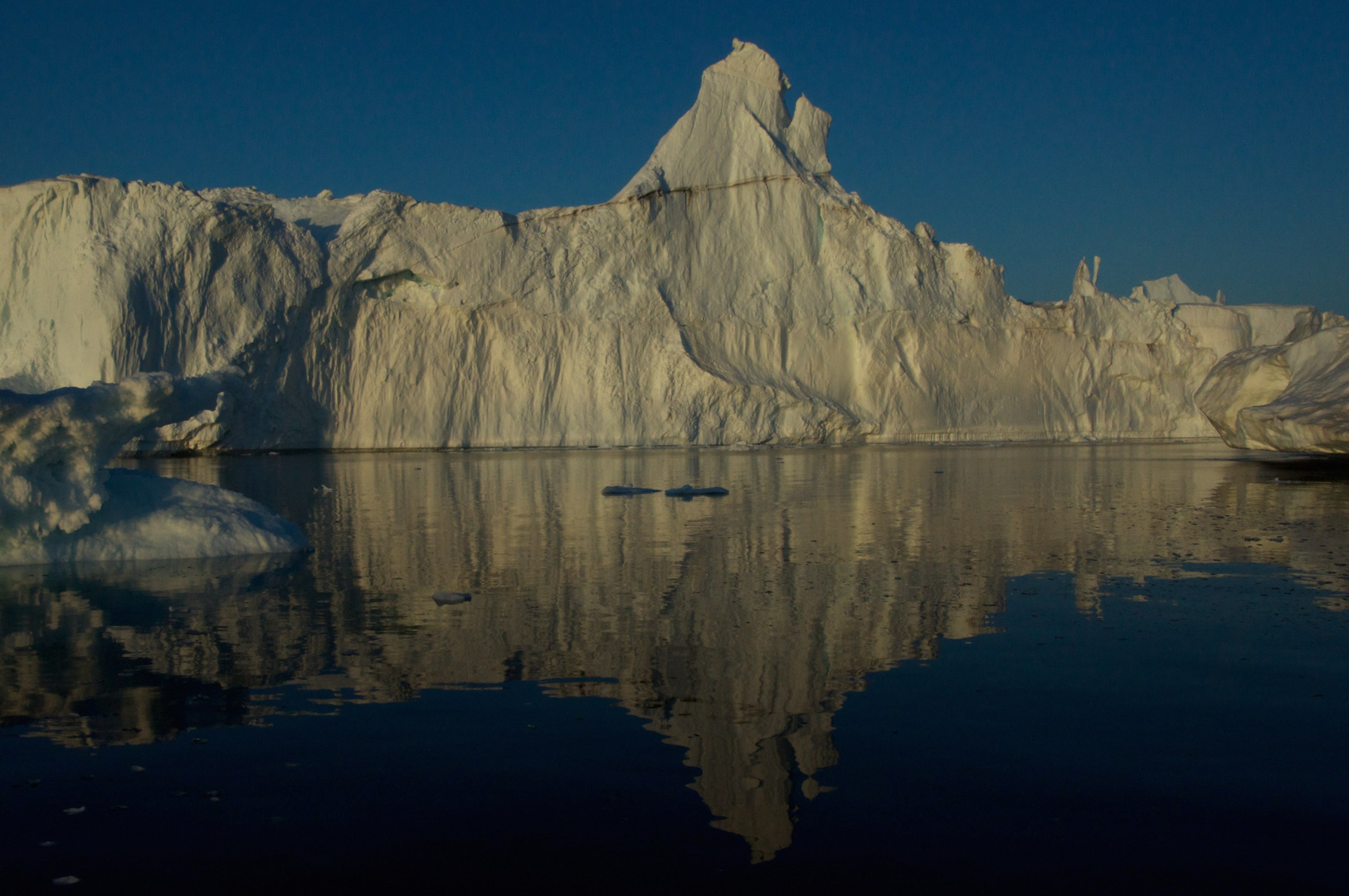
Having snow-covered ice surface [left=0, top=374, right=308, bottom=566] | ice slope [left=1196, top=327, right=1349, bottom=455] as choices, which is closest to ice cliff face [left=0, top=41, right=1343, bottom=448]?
ice slope [left=1196, top=327, right=1349, bottom=455]

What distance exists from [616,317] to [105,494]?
22.9 m

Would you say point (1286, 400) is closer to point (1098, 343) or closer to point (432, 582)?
point (432, 582)

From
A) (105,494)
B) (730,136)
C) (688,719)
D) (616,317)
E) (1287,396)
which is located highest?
(730,136)

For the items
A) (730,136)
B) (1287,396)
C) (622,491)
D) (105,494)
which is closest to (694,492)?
(622,491)

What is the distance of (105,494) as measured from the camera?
650 cm

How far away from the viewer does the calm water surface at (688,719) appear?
88.4 inches

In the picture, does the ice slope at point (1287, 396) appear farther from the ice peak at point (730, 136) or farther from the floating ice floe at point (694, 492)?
the ice peak at point (730, 136)

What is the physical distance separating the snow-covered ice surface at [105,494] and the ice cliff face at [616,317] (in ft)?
61.5

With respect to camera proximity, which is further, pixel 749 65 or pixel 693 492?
pixel 749 65

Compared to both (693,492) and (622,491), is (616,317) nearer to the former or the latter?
(622,491)

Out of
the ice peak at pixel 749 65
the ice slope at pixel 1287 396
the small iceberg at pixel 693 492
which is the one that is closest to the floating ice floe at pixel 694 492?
the small iceberg at pixel 693 492

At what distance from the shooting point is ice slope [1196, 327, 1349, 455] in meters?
13.4

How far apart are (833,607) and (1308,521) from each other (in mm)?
5423

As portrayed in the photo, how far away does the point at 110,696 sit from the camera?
340cm
